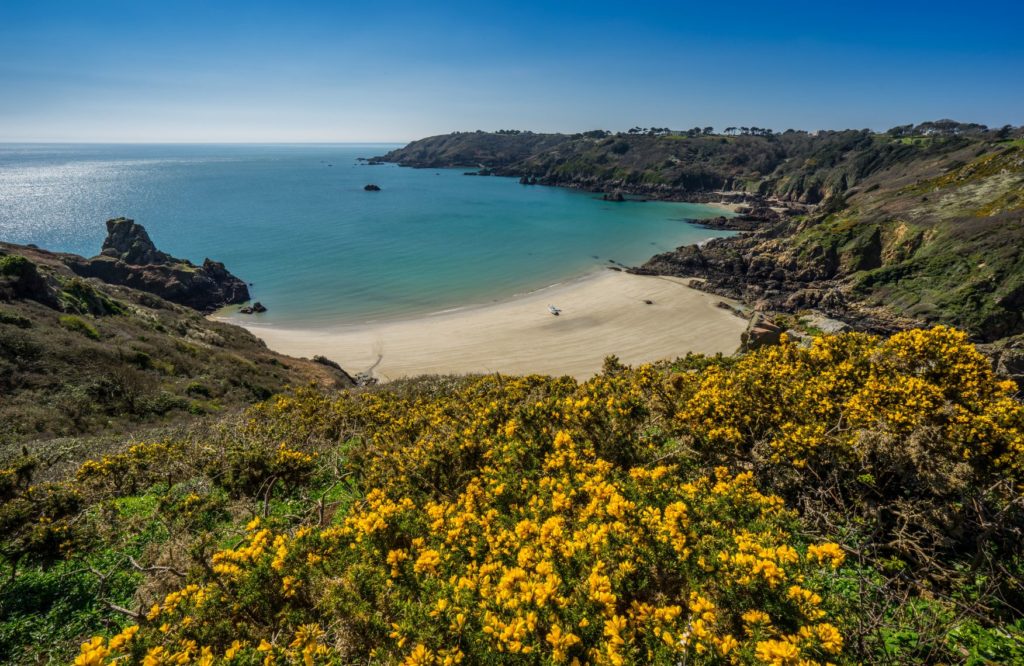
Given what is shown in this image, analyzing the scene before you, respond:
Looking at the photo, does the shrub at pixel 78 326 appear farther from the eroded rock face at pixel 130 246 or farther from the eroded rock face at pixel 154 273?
the eroded rock face at pixel 130 246

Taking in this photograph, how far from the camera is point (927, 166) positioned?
211 feet

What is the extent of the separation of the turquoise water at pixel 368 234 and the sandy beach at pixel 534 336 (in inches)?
150

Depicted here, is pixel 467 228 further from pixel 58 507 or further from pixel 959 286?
pixel 58 507

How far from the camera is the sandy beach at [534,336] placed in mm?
30359

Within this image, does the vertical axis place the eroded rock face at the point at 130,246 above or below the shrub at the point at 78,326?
above

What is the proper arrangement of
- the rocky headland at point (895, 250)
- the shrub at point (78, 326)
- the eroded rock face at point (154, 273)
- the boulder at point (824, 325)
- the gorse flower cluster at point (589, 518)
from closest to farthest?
1. the gorse flower cluster at point (589, 518)
2. the boulder at point (824, 325)
3. the shrub at point (78, 326)
4. the rocky headland at point (895, 250)
5. the eroded rock face at point (154, 273)

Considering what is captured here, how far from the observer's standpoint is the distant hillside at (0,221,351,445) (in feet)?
48.7

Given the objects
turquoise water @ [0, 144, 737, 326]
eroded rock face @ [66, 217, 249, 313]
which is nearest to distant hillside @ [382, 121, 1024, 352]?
turquoise water @ [0, 144, 737, 326]

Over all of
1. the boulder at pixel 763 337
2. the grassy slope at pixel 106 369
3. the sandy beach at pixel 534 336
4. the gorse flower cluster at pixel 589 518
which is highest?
the gorse flower cluster at pixel 589 518

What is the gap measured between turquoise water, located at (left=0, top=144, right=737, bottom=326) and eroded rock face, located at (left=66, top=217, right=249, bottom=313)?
3.49 metres

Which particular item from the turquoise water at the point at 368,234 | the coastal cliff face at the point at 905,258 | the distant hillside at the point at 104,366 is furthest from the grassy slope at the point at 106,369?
the coastal cliff face at the point at 905,258

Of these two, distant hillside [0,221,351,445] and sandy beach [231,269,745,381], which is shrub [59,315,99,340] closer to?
distant hillside [0,221,351,445]

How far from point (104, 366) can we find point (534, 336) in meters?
25.3

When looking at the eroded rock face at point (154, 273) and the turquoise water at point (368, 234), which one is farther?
the turquoise water at point (368, 234)
